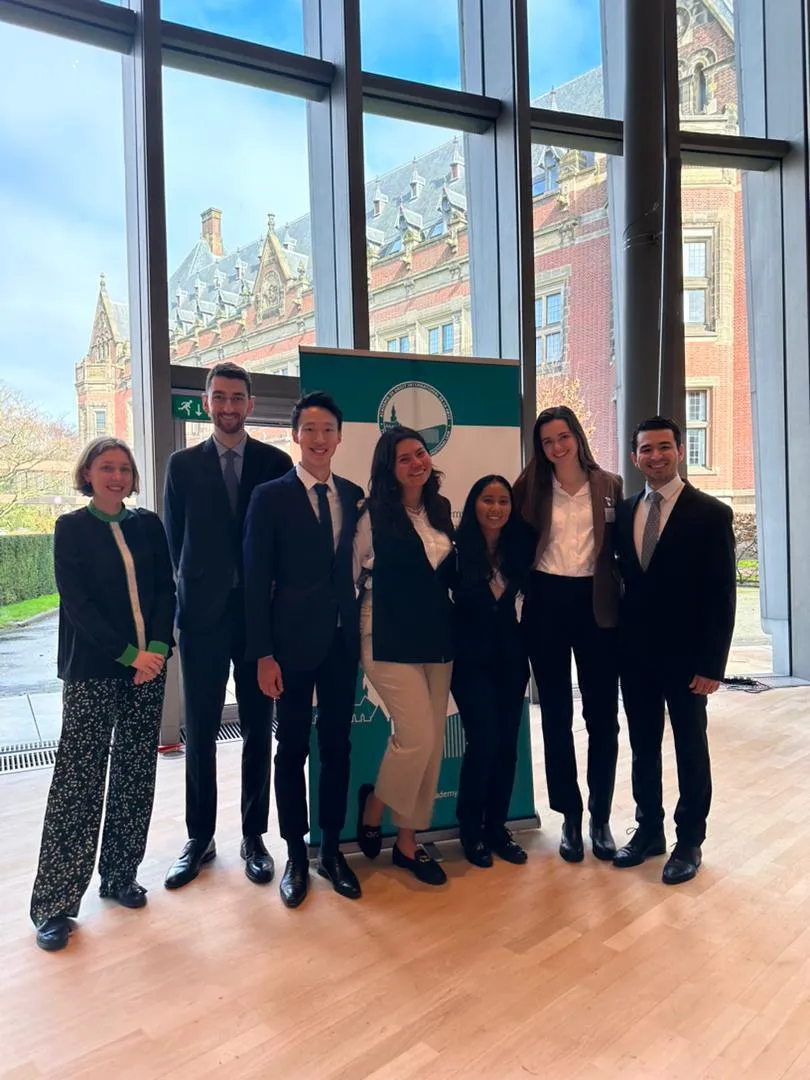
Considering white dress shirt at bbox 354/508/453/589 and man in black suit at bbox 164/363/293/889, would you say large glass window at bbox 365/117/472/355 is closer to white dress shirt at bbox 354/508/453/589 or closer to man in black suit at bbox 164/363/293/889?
man in black suit at bbox 164/363/293/889

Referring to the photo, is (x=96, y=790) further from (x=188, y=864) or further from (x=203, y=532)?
(x=203, y=532)

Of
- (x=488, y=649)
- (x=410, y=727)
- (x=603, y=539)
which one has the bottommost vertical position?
(x=410, y=727)

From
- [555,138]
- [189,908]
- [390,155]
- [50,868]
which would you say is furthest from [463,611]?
[555,138]

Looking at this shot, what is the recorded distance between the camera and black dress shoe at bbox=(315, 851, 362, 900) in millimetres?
2455

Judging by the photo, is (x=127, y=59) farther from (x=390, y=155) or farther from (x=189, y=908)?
(x=189, y=908)

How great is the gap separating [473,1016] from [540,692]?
113 centimetres

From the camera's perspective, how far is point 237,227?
15.2ft

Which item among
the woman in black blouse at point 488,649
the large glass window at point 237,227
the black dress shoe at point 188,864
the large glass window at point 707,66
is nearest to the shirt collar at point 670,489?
the woman in black blouse at point 488,649

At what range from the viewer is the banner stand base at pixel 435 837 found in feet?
9.11

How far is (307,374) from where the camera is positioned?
2758 mm

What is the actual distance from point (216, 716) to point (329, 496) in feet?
2.91

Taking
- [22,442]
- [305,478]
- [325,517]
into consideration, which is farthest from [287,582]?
[22,442]

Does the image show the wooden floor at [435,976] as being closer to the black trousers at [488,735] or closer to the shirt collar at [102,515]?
the black trousers at [488,735]

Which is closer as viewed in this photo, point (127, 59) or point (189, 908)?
point (189, 908)
